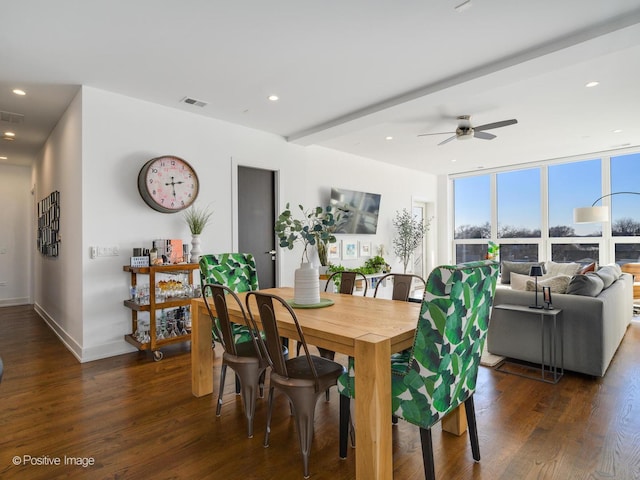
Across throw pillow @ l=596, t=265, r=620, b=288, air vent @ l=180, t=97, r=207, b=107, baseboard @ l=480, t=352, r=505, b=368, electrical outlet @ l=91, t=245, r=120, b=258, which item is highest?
air vent @ l=180, t=97, r=207, b=107

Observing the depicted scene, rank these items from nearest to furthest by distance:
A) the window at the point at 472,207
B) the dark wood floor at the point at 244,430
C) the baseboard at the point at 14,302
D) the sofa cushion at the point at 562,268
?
the dark wood floor at the point at 244,430 → the sofa cushion at the point at 562,268 → the baseboard at the point at 14,302 → the window at the point at 472,207

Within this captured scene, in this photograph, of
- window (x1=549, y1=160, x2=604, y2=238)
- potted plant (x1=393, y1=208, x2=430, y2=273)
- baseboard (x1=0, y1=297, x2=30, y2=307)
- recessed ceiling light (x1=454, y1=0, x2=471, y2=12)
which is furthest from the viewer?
potted plant (x1=393, y1=208, x2=430, y2=273)

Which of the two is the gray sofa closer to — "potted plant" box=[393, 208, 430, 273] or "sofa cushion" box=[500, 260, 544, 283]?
"sofa cushion" box=[500, 260, 544, 283]

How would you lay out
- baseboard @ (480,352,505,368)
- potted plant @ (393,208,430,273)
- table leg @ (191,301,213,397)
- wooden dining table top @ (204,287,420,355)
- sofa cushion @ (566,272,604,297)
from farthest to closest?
potted plant @ (393,208,430,273) → baseboard @ (480,352,505,368) → sofa cushion @ (566,272,604,297) → table leg @ (191,301,213,397) → wooden dining table top @ (204,287,420,355)

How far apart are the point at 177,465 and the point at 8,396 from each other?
1797mm

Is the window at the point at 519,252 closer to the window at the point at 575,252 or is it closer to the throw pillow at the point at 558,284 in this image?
the window at the point at 575,252

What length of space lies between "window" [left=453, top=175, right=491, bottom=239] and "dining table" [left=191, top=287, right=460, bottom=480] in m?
6.60

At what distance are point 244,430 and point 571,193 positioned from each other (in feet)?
24.3

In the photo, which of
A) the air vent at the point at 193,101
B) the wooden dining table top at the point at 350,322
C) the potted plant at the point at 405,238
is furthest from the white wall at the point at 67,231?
the potted plant at the point at 405,238

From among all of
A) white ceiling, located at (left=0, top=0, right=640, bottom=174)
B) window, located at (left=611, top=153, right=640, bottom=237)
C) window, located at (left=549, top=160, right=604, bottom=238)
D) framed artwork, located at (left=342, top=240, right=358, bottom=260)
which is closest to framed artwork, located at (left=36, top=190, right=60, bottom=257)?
white ceiling, located at (left=0, top=0, right=640, bottom=174)

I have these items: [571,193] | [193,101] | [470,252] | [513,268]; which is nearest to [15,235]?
[193,101]

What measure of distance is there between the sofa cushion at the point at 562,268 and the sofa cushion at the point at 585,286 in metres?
2.64

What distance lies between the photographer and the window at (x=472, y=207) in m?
8.13

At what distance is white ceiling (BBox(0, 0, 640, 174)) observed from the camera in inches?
96.6
